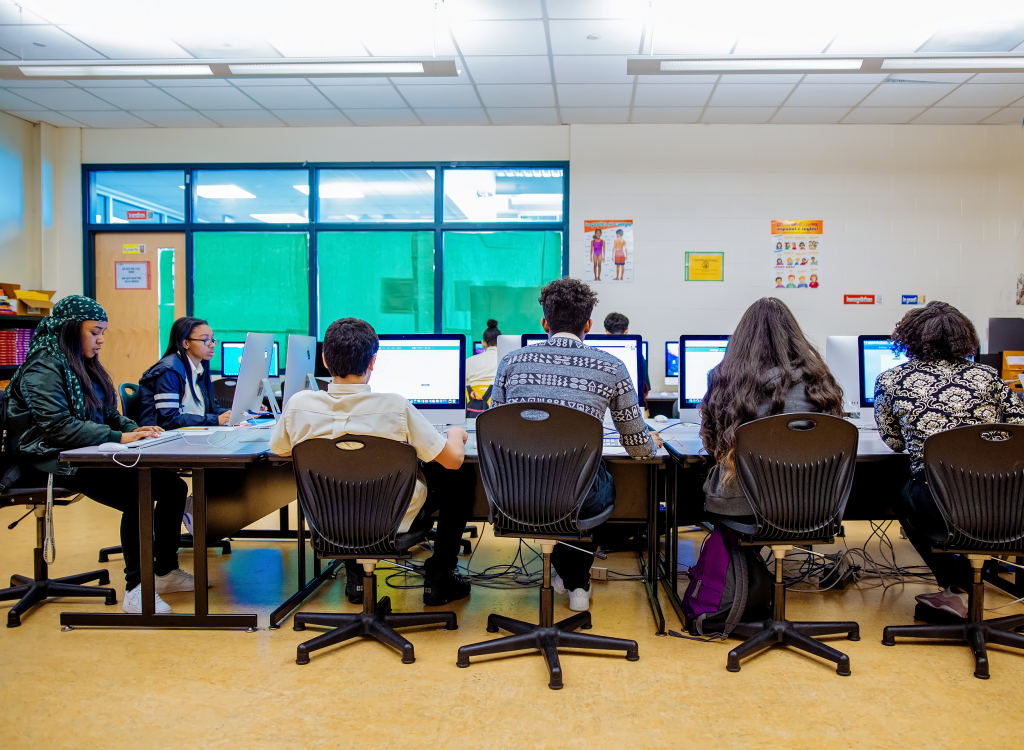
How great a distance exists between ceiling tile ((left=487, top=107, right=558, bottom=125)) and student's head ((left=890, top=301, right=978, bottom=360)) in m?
3.67

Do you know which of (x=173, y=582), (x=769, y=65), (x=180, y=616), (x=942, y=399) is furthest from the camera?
(x=769, y=65)

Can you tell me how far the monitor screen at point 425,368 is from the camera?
2.79 meters

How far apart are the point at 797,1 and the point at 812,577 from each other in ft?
10.1

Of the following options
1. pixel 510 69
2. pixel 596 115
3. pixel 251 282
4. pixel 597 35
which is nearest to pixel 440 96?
pixel 510 69

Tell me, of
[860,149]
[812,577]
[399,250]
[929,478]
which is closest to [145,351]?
[399,250]

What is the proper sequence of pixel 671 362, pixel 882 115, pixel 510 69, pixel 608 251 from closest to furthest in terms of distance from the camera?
pixel 510 69, pixel 671 362, pixel 882 115, pixel 608 251

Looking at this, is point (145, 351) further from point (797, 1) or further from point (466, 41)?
point (797, 1)

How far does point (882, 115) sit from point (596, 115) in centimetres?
227

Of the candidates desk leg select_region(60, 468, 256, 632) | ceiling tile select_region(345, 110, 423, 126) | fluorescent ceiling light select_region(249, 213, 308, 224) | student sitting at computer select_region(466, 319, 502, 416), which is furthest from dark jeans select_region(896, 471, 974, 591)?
fluorescent ceiling light select_region(249, 213, 308, 224)

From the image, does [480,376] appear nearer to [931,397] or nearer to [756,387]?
[756,387]

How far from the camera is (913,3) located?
11.8ft

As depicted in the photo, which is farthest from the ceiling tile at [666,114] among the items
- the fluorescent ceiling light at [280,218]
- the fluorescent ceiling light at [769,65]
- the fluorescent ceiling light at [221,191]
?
the fluorescent ceiling light at [221,191]

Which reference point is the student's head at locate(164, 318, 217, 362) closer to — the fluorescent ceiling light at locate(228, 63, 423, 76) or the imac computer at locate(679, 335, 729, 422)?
the fluorescent ceiling light at locate(228, 63, 423, 76)

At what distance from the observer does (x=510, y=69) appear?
443cm
